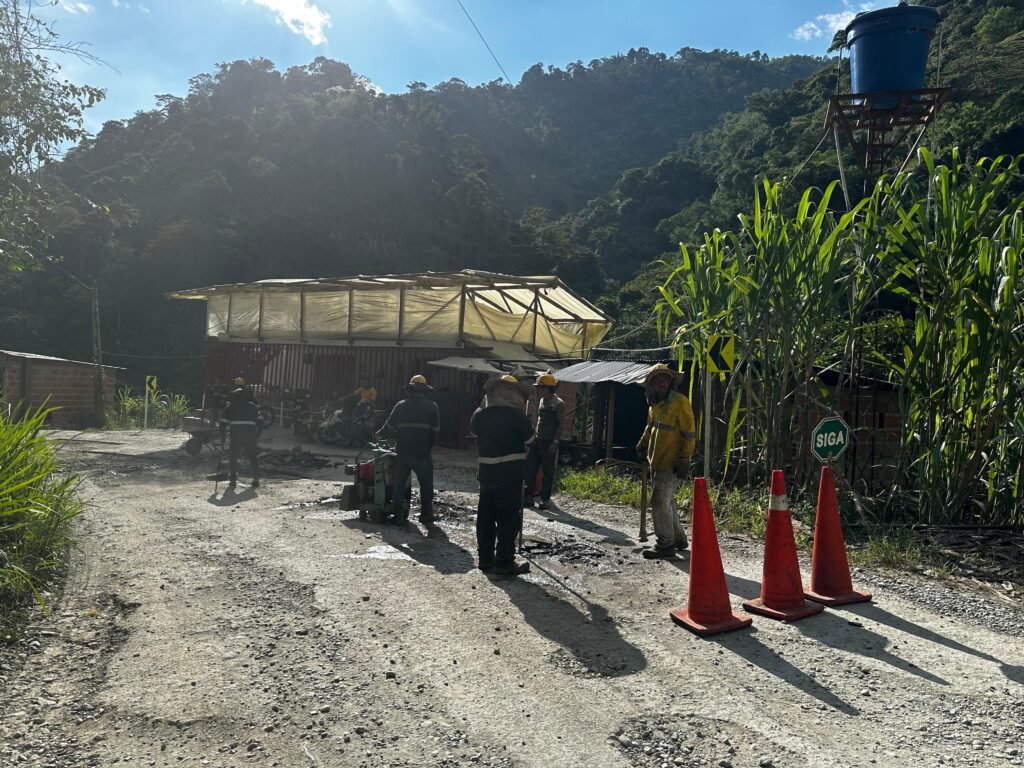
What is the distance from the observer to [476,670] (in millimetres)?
4375

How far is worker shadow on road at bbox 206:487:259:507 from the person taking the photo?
10320 mm

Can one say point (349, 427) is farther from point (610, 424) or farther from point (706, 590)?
point (706, 590)

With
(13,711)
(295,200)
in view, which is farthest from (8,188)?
(295,200)

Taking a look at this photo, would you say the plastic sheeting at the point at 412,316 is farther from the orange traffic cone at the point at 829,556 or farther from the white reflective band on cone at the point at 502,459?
the orange traffic cone at the point at 829,556

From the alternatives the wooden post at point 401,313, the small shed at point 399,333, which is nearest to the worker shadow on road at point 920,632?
the small shed at point 399,333

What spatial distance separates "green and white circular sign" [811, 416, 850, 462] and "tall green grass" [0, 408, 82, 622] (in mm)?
5574

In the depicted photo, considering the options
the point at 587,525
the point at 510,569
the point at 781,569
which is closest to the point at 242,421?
the point at 587,525

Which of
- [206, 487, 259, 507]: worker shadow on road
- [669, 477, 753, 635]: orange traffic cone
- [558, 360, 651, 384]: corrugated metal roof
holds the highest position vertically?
[558, 360, 651, 384]: corrugated metal roof

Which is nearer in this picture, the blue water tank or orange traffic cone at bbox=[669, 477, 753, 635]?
orange traffic cone at bbox=[669, 477, 753, 635]

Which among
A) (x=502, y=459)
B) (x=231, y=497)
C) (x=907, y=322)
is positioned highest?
(x=907, y=322)

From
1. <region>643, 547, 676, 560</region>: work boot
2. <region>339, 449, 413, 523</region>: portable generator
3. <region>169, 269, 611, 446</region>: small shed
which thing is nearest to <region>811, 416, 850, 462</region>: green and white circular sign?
<region>643, 547, 676, 560</region>: work boot

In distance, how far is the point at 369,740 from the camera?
355 centimetres

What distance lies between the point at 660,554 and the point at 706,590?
202 centimetres

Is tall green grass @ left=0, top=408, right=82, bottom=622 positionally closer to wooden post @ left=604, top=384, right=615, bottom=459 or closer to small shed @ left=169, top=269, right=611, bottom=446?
wooden post @ left=604, top=384, right=615, bottom=459
